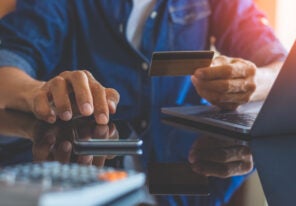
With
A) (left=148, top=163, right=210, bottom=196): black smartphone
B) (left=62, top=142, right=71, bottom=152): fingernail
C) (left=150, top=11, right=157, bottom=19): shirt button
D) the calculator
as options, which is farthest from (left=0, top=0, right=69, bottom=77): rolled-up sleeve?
the calculator

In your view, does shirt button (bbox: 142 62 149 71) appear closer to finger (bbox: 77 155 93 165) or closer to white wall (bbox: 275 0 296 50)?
finger (bbox: 77 155 93 165)

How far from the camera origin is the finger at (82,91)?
0.78 m

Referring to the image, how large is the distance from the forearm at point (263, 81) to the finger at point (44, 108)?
0.50 meters

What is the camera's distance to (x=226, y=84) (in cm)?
97

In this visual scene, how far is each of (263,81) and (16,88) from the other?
574 millimetres

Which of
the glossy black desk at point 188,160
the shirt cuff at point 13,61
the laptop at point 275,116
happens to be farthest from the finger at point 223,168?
the shirt cuff at point 13,61

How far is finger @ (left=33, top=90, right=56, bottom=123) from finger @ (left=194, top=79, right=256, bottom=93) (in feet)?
1.05

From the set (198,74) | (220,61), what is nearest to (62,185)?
(198,74)

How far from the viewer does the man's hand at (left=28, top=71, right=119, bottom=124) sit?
2.58 feet

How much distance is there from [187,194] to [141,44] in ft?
3.18

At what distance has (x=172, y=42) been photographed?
1.46 meters

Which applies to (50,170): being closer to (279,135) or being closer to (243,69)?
(279,135)

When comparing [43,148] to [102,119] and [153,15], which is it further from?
[153,15]

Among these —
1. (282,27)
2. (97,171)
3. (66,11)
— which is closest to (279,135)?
(97,171)
